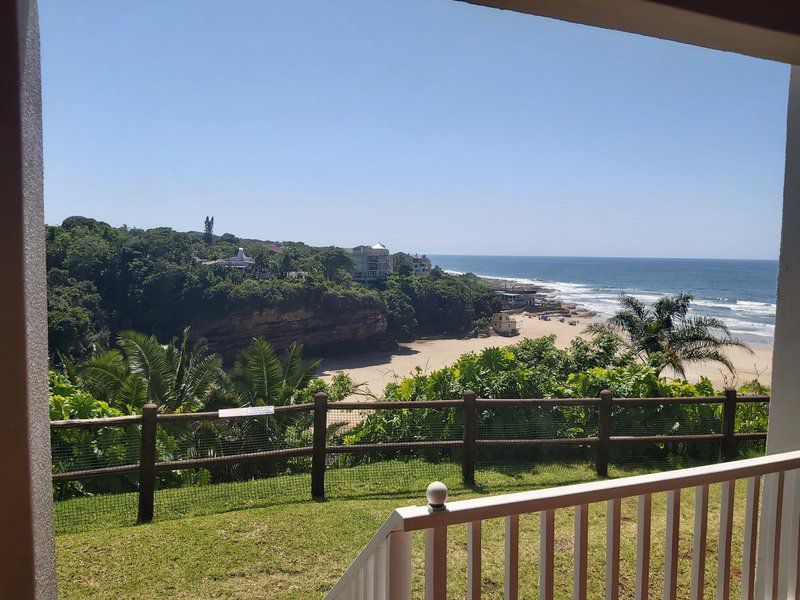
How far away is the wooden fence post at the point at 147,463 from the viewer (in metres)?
3.77

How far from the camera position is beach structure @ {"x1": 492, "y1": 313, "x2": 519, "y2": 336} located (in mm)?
31953

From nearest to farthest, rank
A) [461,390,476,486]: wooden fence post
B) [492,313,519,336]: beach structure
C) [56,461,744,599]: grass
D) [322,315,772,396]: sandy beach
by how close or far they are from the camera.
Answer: [56,461,744,599]: grass, [461,390,476,486]: wooden fence post, [322,315,772,396]: sandy beach, [492,313,519,336]: beach structure

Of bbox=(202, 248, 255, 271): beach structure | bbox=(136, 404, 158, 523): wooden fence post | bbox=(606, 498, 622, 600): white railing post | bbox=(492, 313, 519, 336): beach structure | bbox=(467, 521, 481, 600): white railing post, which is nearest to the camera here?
bbox=(467, 521, 481, 600): white railing post

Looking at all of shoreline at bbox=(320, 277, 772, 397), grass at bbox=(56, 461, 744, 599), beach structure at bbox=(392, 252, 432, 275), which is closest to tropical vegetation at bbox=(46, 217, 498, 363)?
shoreline at bbox=(320, 277, 772, 397)

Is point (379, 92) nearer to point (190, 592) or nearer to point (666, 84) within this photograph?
point (666, 84)

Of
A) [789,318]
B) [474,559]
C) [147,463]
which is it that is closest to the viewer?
[474,559]

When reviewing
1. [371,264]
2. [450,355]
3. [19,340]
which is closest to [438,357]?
[450,355]

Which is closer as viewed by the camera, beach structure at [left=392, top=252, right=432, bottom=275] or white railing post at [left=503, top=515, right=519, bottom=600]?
white railing post at [left=503, top=515, right=519, bottom=600]

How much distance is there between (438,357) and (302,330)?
711 centimetres

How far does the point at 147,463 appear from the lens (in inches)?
149

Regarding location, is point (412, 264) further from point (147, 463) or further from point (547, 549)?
point (547, 549)

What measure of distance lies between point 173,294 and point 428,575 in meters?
25.6

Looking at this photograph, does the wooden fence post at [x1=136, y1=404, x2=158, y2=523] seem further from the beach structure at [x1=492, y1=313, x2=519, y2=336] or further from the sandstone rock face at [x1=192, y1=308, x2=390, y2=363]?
the beach structure at [x1=492, y1=313, x2=519, y2=336]

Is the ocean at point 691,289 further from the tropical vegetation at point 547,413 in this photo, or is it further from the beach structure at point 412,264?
the tropical vegetation at point 547,413
